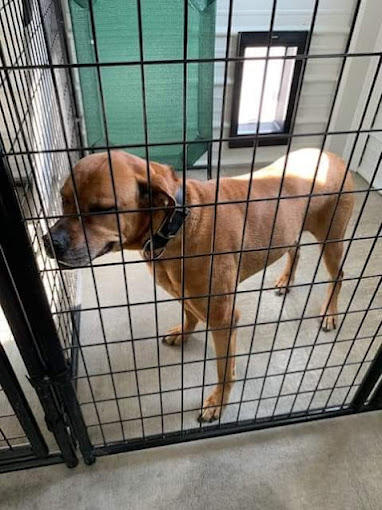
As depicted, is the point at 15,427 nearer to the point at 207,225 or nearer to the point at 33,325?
the point at 33,325

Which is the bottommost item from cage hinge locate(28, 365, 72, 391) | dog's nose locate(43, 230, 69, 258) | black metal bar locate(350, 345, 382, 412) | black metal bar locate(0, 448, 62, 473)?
black metal bar locate(0, 448, 62, 473)

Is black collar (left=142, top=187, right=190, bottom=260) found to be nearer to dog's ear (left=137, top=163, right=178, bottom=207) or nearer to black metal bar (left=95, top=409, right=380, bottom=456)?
dog's ear (left=137, top=163, right=178, bottom=207)

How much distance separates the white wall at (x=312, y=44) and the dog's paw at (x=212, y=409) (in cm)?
167

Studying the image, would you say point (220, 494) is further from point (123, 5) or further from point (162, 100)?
point (123, 5)

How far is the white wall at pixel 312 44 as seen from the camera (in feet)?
7.66

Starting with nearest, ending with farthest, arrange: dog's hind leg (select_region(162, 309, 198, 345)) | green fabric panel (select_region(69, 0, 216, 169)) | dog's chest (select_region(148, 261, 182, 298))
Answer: dog's chest (select_region(148, 261, 182, 298)), dog's hind leg (select_region(162, 309, 198, 345)), green fabric panel (select_region(69, 0, 216, 169))

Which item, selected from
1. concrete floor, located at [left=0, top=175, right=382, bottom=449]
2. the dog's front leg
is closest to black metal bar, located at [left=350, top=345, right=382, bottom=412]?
concrete floor, located at [left=0, top=175, right=382, bottom=449]

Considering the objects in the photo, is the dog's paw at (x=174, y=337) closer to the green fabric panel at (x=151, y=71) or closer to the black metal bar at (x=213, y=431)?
the black metal bar at (x=213, y=431)

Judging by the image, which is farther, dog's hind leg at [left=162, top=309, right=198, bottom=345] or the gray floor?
dog's hind leg at [left=162, top=309, right=198, bottom=345]

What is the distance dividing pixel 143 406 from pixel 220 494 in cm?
37

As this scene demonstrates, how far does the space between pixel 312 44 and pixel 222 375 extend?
2.08 meters

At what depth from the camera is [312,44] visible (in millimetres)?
2465

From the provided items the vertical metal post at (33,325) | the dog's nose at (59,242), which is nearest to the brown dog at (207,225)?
the dog's nose at (59,242)

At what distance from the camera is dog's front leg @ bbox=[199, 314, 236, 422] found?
4.11 ft
